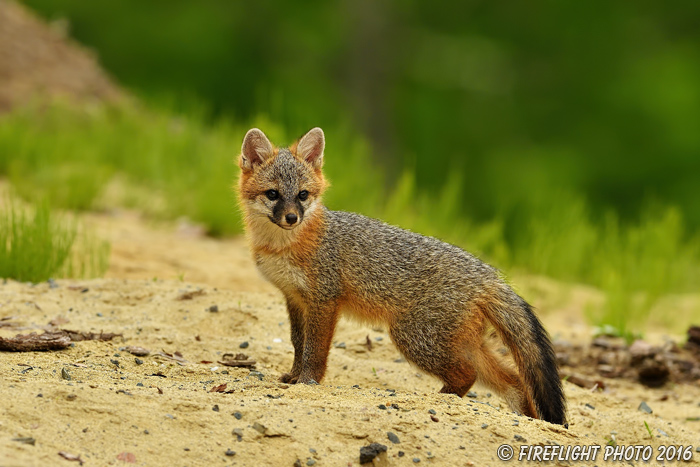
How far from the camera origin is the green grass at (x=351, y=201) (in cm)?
845

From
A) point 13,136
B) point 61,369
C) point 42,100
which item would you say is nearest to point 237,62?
point 42,100

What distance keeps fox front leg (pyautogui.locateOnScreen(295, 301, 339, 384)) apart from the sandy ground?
0.20 m

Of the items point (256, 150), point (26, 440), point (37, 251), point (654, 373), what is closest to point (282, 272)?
point (256, 150)

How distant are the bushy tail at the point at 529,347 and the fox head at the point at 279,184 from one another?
1.22m

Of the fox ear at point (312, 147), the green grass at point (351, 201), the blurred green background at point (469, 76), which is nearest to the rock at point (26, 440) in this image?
the fox ear at point (312, 147)

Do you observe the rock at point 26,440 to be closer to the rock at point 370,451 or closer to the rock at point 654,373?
the rock at point 370,451

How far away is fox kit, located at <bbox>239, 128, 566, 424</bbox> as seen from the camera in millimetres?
4914

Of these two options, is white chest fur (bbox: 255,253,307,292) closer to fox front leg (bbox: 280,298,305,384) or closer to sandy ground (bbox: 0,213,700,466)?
fox front leg (bbox: 280,298,305,384)

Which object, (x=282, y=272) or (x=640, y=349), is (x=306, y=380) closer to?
(x=282, y=272)

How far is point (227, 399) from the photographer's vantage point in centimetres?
412

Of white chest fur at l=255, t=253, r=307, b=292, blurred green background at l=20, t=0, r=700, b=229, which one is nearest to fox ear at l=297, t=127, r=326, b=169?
white chest fur at l=255, t=253, r=307, b=292

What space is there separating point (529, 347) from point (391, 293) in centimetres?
83

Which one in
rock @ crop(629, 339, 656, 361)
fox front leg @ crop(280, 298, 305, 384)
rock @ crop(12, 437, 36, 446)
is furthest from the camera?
rock @ crop(629, 339, 656, 361)

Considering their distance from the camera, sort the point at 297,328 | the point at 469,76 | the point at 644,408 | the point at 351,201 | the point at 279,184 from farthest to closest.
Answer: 1. the point at 469,76
2. the point at 351,201
3. the point at 644,408
4. the point at 297,328
5. the point at 279,184
